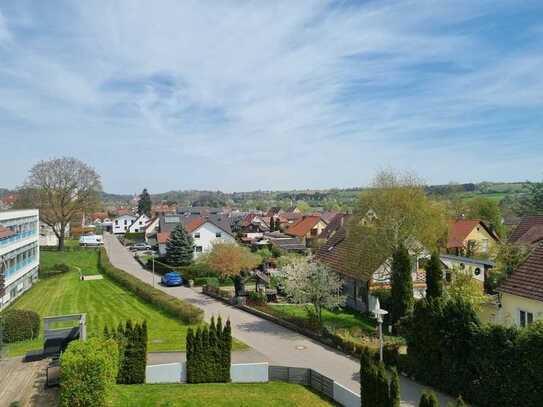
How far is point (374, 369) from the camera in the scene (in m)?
13.8

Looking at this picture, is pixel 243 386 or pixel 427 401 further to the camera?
pixel 243 386

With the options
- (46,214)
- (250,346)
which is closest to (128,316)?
(250,346)

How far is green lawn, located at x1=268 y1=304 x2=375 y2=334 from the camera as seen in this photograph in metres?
26.7

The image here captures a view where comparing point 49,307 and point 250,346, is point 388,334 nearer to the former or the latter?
point 250,346

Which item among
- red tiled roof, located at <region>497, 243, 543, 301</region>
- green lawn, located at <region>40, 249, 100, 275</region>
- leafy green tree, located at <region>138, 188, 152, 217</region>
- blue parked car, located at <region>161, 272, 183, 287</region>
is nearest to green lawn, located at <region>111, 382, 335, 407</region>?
red tiled roof, located at <region>497, 243, 543, 301</region>

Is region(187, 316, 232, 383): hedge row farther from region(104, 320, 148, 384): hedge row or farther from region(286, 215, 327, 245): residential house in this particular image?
region(286, 215, 327, 245): residential house

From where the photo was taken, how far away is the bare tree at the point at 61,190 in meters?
66.2

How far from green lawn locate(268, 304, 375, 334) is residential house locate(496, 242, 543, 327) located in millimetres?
7506

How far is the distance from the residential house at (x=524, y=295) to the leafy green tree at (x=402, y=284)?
17.4ft

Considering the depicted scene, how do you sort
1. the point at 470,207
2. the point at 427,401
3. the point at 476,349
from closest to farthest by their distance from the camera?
1. the point at 427,401
2. the point at 476,349
3. the point at 470,207

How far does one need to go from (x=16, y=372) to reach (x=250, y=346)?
10.9 metres

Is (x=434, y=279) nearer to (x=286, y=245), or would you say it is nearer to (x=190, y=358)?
(x=190, y=358)

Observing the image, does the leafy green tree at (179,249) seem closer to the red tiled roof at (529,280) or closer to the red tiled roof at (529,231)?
the red tiled roof at (529,231)

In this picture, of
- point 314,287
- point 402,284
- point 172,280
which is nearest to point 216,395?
point 314,287
